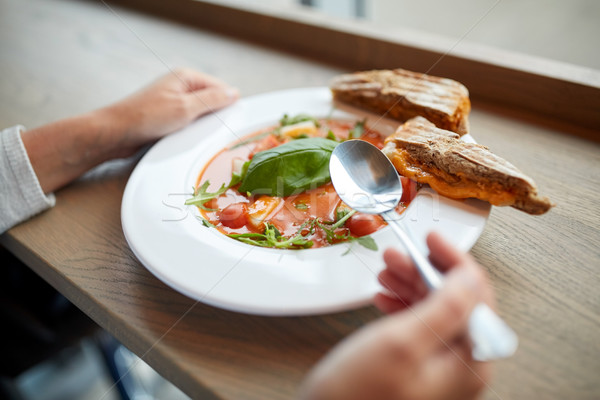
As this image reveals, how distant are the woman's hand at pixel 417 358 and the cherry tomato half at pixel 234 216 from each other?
672 millimetres

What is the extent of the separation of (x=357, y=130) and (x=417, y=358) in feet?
3.61

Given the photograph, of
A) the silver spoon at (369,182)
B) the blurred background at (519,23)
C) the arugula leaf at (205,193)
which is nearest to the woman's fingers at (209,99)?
the arugula leaf at (205,193)

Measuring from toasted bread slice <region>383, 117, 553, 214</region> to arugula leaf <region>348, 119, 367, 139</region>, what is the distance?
0.67ft

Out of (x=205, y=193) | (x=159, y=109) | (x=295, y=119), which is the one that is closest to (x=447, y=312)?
(x=205, y=193)

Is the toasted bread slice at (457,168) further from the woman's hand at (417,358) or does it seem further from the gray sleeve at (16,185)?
the gray sleeve at (16,185)

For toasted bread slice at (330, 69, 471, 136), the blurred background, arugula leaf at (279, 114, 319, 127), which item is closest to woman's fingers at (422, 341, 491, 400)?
toasted bread slice at (330, 69, 471, 136)

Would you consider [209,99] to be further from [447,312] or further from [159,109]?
[447,312]

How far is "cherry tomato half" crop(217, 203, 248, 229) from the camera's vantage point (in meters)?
1.29

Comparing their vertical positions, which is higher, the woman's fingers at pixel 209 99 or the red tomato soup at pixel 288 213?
the woman's fingers at pixel 209 99

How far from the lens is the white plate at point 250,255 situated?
98 centimetres

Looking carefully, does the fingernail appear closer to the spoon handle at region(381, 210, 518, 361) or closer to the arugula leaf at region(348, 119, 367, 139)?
the arugula leaf at region(348, 119, 367, 139)

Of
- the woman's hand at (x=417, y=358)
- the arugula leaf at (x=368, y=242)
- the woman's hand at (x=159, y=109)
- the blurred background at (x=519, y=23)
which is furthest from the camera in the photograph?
the blurred background at (x=519, y=23)

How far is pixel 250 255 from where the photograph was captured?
113 cm

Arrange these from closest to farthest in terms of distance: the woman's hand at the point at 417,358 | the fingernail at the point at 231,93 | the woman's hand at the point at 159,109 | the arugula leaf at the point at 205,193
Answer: the woman's hand at the point at 417,358, the arugula leaf at the point at 205,193, the woman's hand at the point at 159,109, the fingernail at the point at 231,93
